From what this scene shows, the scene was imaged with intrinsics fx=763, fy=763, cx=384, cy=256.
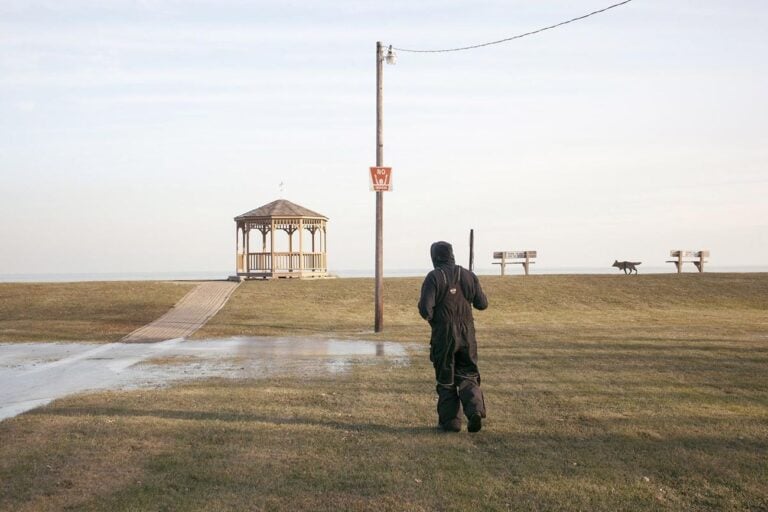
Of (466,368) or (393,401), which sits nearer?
(466,368)

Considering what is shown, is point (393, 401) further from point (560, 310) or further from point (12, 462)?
point (560, 310)

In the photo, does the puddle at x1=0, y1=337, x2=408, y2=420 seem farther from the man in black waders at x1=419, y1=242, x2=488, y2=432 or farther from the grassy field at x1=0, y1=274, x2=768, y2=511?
the man in black waders at x1=419, y1=242, x2=488, y2=432

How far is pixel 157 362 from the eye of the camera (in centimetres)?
1509

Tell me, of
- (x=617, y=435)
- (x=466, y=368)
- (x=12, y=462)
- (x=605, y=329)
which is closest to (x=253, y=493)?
(x=12, y=462)

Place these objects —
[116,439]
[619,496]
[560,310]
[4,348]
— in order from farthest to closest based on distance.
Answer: [560,310], [4,348], [116,439], [619,496]

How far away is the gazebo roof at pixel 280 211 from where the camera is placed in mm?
38125

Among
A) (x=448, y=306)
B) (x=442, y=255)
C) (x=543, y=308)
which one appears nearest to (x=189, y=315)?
(x=543, y=308)

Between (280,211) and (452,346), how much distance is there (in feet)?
103

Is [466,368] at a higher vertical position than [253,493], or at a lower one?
higher

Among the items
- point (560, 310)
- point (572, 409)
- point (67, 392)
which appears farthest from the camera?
point (560, 310)

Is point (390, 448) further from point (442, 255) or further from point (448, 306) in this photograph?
point (442, 255)

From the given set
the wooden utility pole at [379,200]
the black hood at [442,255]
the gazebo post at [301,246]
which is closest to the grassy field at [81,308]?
the gazebo post at [301,246]

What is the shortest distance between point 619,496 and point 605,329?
16.2m

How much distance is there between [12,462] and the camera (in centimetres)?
682
